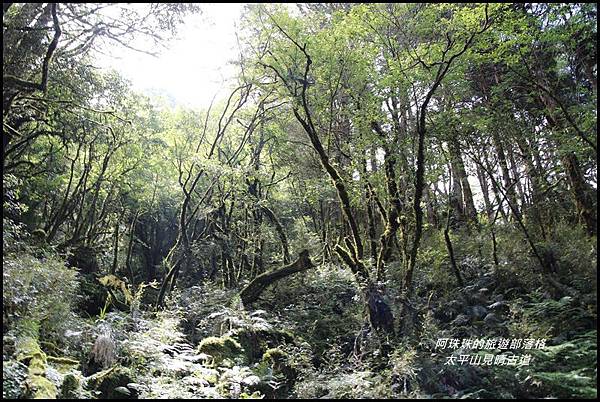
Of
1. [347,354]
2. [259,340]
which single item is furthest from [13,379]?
[347,354]

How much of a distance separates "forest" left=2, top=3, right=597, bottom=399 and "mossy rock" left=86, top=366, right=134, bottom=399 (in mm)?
26

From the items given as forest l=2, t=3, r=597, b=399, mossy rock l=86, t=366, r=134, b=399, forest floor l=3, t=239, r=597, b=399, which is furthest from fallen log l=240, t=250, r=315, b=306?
mossy rock l=86, t=366, r=134, b=399

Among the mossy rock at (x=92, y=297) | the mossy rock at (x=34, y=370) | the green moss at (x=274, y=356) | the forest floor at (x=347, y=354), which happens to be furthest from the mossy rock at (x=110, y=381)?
the mossy rock at (x=92, y=297)

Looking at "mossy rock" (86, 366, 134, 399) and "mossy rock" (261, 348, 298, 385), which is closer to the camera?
"mossy rock" (86, 366, 134, 399)

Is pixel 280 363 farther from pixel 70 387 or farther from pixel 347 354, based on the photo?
pixel 70 387

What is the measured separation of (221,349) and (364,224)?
8323 millimetres

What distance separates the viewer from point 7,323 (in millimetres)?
5637

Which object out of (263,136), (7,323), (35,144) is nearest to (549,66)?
(263,136)

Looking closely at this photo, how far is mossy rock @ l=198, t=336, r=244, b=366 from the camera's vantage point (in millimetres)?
7562

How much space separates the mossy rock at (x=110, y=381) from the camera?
5492 millimetres

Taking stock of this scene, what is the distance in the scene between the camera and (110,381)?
18.5 ft

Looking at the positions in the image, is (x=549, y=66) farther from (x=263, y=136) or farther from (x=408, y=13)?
(x=263, y=136)

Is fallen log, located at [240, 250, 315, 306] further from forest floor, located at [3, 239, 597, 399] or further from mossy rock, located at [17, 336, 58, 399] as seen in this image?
mossy rock, located at [17, 336, 58, 399]

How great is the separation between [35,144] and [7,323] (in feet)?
34.1
